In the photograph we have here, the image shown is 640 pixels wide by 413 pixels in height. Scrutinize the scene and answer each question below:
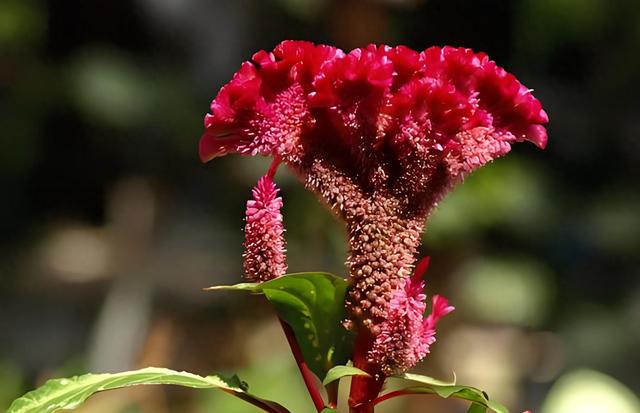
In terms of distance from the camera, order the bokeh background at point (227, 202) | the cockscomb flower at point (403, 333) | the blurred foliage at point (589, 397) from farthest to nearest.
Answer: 1. the bokeh background at point (227, 202)
2. the blurred foliage at point (589, 397)
3. the cockscomb flower at point (403, 333)

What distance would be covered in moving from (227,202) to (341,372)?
202 cm

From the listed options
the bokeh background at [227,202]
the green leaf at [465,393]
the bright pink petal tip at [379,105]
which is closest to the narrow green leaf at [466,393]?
the green leaf at [465,393]

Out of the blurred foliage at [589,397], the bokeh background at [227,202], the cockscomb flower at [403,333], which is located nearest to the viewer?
the cockscomb flower at [403,333]

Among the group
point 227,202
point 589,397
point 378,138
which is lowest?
point 589,397

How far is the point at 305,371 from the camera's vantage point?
1.61ft

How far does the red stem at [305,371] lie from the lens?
0.48 metres

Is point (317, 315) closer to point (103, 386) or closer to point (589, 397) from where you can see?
point (103, 386)

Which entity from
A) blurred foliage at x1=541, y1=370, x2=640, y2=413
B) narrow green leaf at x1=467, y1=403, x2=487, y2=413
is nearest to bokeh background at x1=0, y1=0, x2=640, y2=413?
blurred foliage at x1=541, y1=370, x2=640, y2=413

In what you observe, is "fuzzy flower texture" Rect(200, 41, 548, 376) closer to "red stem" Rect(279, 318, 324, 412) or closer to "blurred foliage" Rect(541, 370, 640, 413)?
"red stem" Rect(279, 318, 324, 412)

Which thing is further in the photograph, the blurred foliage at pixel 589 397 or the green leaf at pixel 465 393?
the blurred foliage at pixel 589 397

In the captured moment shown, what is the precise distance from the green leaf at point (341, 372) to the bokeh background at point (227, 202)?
1738mm

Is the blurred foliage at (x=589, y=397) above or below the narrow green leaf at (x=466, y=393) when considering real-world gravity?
below

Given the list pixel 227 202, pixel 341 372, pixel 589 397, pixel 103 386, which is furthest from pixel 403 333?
pixel 227 202

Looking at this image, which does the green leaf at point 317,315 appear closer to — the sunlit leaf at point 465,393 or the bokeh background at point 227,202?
the sunlit leaf at point 465,393
